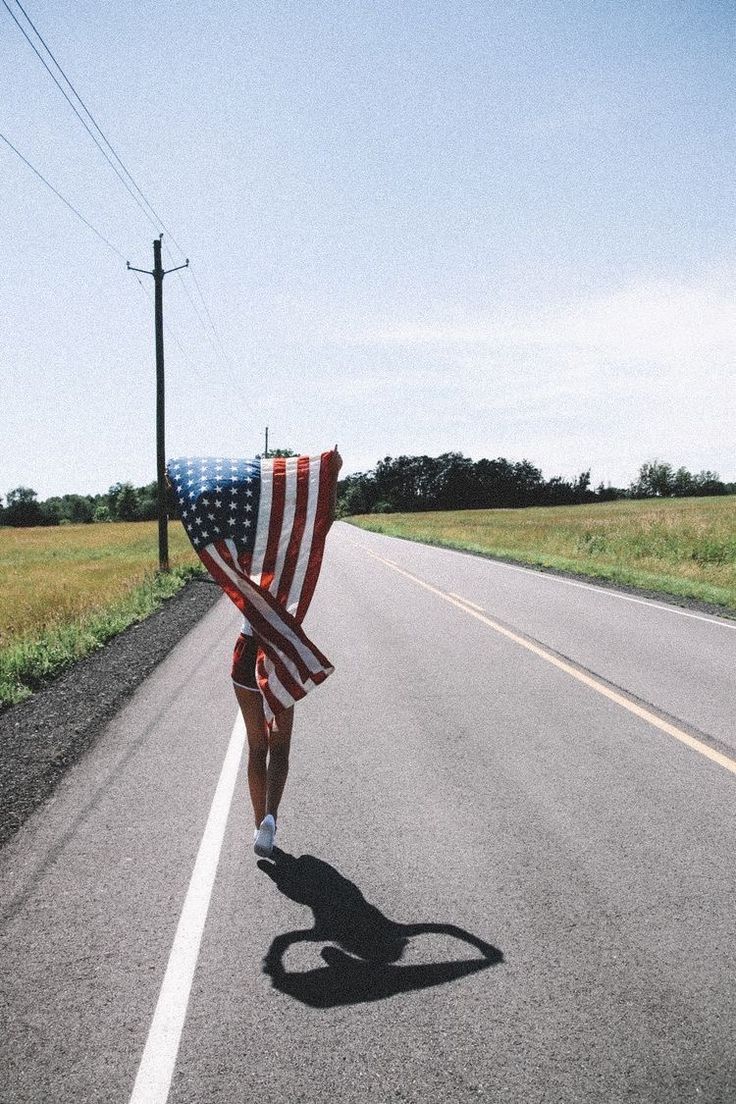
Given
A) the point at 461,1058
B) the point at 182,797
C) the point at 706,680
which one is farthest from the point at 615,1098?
the point at 706,680

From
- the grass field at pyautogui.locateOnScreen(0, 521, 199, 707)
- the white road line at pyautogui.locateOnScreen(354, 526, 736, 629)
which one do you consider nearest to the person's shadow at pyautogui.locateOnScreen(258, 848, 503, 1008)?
the grass field at pyautogui.locateOnScreen(0, 521, 199, 707)

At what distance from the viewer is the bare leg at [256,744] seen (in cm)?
359

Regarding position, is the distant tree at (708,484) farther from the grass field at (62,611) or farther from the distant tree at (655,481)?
the grass field at (62,611)

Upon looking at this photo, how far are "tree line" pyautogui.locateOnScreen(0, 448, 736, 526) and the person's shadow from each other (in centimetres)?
11639

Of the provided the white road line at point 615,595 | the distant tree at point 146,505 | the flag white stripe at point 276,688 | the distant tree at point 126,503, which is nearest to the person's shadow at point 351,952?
the flag white stripe at point 276,688

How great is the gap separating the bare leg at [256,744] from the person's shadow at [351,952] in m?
0.45

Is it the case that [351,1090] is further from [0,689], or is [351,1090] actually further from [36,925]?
[0,689]

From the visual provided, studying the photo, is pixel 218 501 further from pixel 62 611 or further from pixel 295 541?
pixel 62 611

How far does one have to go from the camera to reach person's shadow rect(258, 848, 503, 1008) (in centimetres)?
253

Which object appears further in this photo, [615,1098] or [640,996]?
[640,996]

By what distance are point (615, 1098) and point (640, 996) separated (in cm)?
49

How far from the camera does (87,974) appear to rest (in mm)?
2592

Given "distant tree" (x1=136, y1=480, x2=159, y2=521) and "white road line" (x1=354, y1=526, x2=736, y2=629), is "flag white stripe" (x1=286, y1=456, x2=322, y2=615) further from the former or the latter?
"distant tree" (x1=136, y1=480, x2=159, y2=521)

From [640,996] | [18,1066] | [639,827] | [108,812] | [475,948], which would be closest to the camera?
[18,1066]
